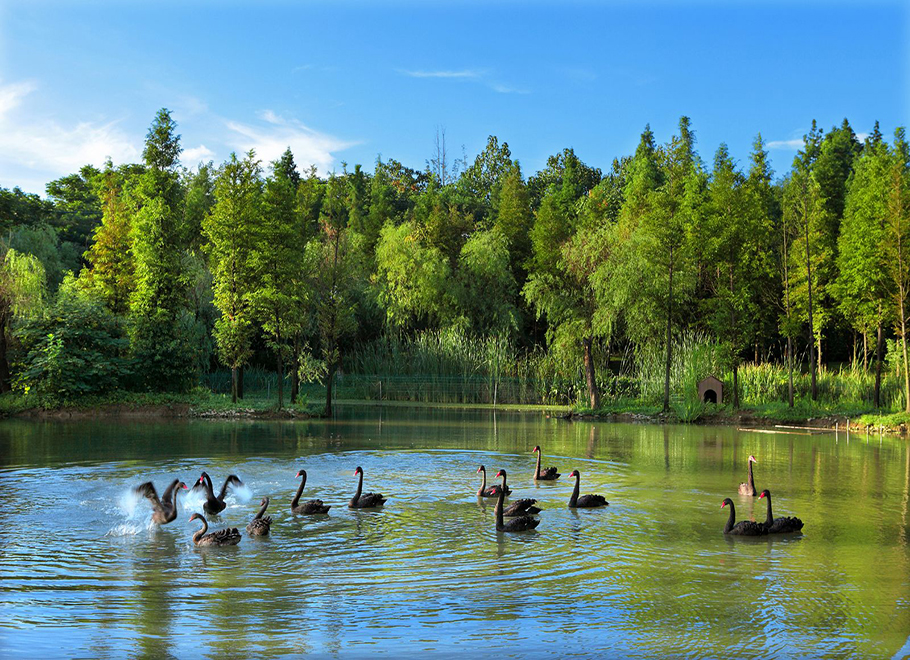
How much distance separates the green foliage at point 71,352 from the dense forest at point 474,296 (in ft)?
0.28

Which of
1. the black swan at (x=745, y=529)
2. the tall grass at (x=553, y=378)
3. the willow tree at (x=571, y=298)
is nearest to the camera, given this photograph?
the black swan at (x=745, y=529)

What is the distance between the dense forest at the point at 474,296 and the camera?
35188mm

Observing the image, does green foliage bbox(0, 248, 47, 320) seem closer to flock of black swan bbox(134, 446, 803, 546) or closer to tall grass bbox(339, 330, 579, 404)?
tall grass bbox(339, 330, 579, 404)

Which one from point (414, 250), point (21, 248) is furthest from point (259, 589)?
point (414, 250)

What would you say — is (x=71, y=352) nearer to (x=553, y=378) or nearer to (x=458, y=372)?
(x=458, y=372)

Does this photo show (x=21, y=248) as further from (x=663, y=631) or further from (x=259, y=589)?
(x=663, y=631)

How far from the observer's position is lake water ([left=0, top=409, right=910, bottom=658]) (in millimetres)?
7883

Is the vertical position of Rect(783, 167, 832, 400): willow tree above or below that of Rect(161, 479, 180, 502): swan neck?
above

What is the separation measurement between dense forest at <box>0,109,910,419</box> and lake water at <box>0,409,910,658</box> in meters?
15.9

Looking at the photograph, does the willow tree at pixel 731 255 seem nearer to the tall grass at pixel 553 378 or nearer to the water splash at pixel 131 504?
the tall grass at pixel 553 378

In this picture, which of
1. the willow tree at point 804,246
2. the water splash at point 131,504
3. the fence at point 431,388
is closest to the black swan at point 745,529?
the water splash at point 131,504

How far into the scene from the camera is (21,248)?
43000mm

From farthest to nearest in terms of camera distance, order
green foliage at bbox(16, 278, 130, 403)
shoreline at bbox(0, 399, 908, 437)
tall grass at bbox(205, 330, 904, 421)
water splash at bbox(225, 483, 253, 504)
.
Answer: tall grass at bbox(205, 330, 904, 421)
green foliage at bbox(16, 278, 130, 403)
shoreline at bbox(0, 399, 908, 437)
water splash at bbox(225, 483, 253, 504)

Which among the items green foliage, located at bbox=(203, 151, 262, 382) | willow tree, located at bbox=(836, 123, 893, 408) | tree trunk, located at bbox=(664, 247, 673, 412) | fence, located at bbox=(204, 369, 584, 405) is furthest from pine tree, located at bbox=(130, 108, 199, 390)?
willow tree, located at bbox=(836, 123, 893, 408)
